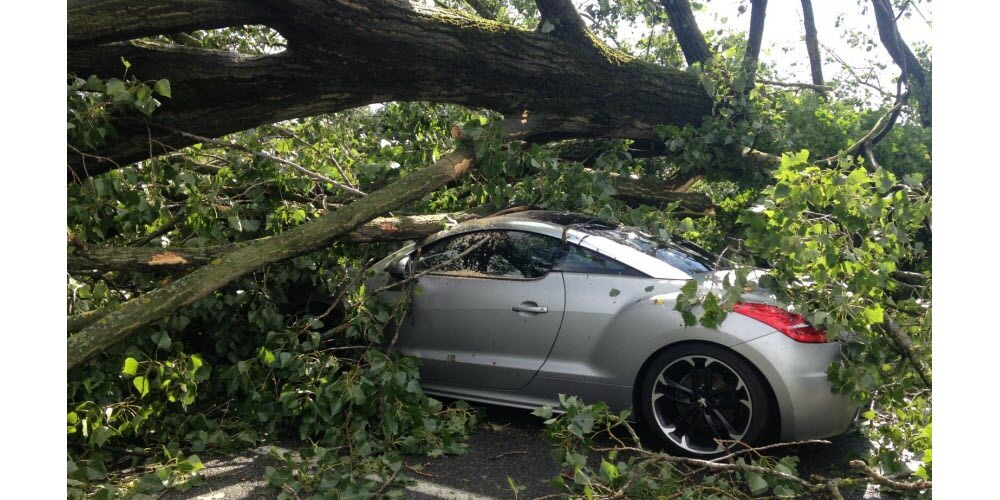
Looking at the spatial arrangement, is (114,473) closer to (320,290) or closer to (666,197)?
(320,290)

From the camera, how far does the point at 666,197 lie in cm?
812

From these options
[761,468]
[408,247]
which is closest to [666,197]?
→ [408,247]

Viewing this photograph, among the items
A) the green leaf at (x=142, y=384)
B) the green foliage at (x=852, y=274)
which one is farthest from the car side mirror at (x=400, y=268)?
the green foliage at (x=852, y=274)

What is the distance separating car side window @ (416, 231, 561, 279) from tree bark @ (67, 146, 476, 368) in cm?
45

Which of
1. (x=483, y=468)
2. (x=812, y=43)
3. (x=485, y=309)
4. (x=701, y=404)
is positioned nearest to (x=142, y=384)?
(x=483, y=468)

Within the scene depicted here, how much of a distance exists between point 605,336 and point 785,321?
1059 mm

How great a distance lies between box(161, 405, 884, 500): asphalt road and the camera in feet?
13.4

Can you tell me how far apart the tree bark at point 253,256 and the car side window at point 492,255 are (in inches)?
17.8

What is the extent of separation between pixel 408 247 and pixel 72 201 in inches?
87.3

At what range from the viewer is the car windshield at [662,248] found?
503 cm

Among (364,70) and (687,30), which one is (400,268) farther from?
(687,30)

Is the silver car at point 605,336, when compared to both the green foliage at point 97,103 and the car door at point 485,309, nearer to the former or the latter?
the car door at point 485,309

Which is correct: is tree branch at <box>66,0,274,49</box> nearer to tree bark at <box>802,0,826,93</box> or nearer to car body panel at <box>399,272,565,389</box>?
car body panel at <box>399,272,565,389</box>

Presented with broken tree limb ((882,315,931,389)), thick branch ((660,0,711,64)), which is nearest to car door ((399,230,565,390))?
broken tree limb ((882,315,931,389))
